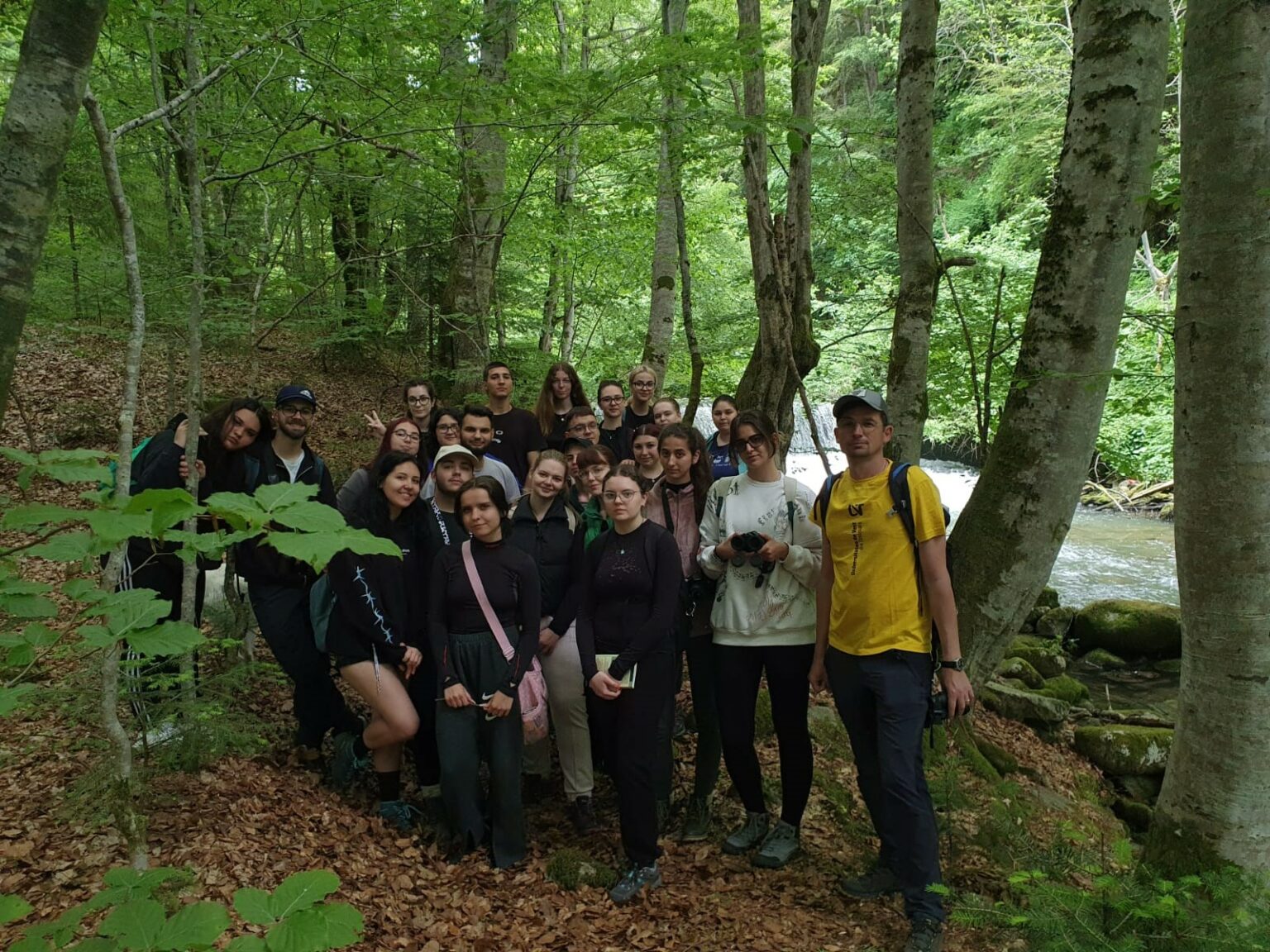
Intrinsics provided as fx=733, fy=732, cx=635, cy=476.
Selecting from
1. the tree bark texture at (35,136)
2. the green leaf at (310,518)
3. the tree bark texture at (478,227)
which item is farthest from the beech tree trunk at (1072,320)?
the tree bark texture at (478,227)

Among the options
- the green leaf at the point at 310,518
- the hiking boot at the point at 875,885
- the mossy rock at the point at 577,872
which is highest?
the green leaf at the point at 310,518

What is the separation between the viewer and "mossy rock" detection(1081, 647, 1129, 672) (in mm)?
9805

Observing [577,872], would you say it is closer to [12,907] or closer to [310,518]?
[12,907]

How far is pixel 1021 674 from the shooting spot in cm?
858

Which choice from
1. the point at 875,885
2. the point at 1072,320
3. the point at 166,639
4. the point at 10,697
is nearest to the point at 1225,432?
the point at 1072,320

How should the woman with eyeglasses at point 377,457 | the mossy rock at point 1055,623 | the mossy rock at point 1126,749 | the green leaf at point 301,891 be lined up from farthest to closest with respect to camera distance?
the mossy rock at point 1055,623, the mossy rock at point 1126,749, the woman with eyeglasses at point 377,457, the green leaf at point 301,891

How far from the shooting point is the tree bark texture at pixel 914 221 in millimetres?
6113

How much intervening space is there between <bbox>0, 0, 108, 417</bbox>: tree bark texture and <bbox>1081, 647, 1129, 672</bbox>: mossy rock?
11.6 m

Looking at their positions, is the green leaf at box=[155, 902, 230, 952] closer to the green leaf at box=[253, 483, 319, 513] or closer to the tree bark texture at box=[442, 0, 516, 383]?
the green leaf at box=[253, 483, 319, 513]

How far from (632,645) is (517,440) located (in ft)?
8.14

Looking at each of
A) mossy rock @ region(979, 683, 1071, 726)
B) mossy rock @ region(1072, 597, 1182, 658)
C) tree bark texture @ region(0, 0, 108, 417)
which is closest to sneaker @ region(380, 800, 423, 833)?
tree bark texture @ region(0, 0, 108, 417)

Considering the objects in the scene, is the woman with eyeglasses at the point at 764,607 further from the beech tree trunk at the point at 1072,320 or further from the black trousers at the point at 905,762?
the beech tree trunk at the point at 1072,320

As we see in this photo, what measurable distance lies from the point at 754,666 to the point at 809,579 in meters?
0.55

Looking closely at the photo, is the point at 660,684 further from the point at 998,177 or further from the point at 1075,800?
the point at 998,177
